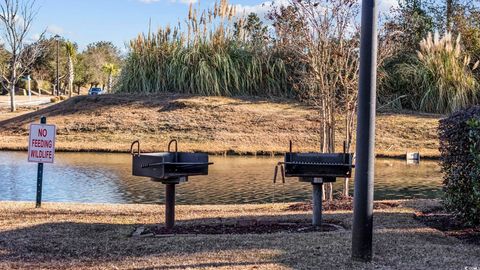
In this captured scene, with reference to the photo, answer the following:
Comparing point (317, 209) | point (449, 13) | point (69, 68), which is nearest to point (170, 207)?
point (317, 209)

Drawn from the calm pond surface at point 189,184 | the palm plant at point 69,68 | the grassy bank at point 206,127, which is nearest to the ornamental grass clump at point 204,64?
the grassy bank at point 206,127

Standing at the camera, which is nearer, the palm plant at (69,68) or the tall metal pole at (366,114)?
the tall metal pole at (366,114)

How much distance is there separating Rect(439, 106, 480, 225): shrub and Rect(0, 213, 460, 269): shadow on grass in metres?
0.55

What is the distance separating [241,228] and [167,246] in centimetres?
138

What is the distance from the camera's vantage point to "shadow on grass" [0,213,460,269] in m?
5.60

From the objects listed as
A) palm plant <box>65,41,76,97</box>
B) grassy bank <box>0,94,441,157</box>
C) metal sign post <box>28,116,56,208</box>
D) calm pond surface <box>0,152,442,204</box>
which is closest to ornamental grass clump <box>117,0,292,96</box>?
grassy bank <box>0,94,441,157</box>

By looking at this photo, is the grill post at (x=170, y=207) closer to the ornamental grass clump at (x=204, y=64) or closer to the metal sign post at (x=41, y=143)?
the metal sign post at (x=41, y=143)

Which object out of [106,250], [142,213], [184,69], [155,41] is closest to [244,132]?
[184,69]

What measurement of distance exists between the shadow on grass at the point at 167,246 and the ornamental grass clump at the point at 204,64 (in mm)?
15958

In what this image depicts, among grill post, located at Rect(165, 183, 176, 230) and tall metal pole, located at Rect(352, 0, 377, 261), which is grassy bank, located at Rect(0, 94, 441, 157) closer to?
grill post, located at Rect(165, 183, 176, 230)

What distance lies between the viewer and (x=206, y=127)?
20344 mm

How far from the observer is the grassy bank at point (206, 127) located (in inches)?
757

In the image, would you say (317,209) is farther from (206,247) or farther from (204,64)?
(204,64)

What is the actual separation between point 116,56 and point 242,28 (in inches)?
2080
